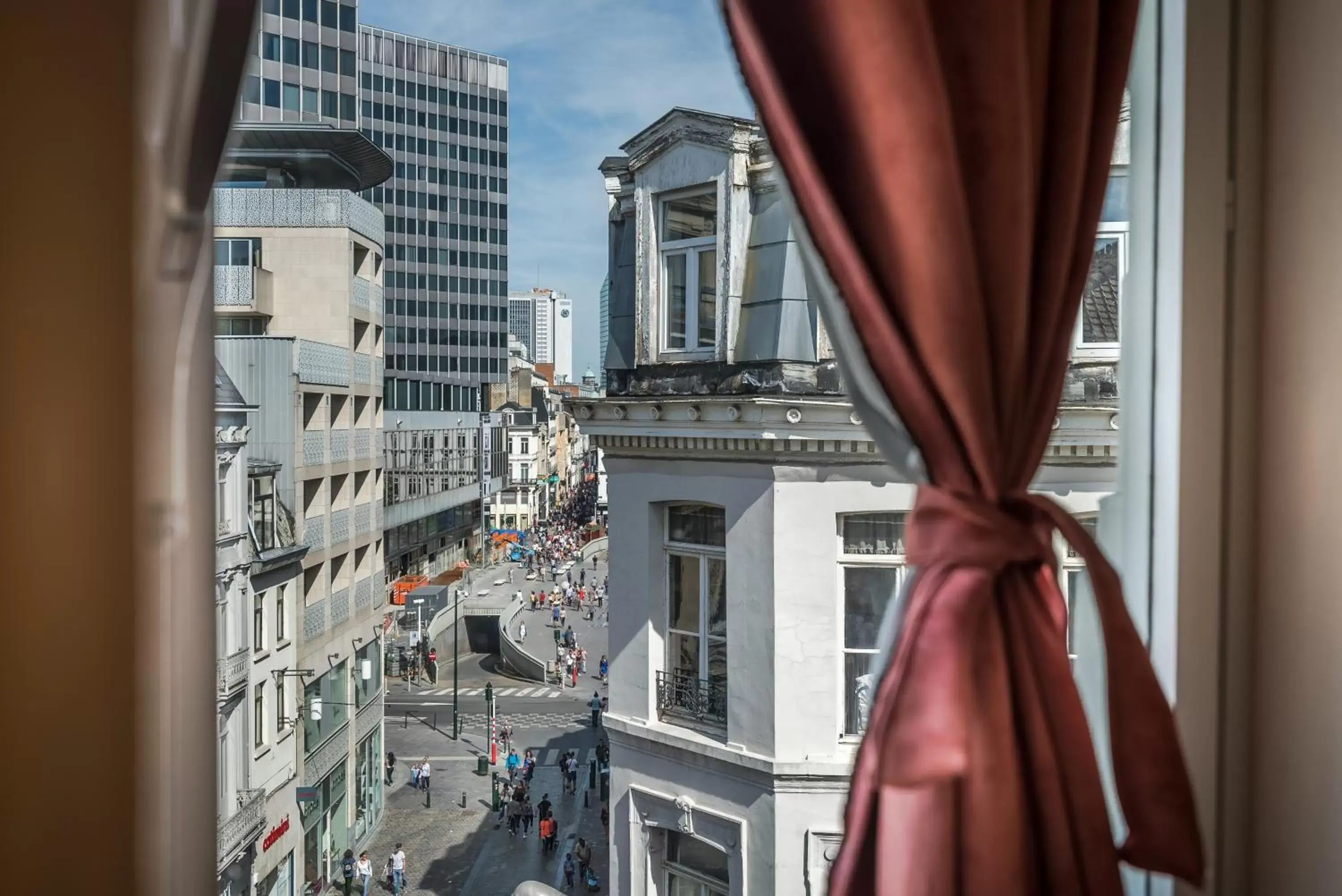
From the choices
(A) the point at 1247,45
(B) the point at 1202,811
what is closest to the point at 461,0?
(A) the point at 1247,45

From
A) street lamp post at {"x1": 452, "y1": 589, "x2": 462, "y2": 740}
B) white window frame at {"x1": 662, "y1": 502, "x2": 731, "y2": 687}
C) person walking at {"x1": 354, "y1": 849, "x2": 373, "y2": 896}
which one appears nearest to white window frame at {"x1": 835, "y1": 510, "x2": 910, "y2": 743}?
white window frame at {"x1": 662, "y1": 502, "x2": 731, "y2": 687}

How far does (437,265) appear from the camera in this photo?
1437 mm

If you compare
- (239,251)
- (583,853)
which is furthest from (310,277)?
(583,853)

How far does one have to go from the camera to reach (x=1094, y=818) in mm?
1021

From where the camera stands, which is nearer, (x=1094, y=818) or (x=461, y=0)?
(x=1094, y=818)

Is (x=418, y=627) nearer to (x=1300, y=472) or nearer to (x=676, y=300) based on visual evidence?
(x=676, y=300)

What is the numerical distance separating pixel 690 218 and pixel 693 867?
1.14 metres

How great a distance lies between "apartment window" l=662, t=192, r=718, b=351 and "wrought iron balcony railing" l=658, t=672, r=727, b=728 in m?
0.61

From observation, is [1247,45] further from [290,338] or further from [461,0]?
[290,338]

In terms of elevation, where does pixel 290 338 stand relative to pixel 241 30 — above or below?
below

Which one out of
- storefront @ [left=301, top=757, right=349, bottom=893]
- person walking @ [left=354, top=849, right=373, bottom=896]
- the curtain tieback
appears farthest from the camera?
person walking @ [left=354, top=849, right=373, bottom=896]

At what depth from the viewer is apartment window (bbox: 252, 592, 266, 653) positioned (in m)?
1.07

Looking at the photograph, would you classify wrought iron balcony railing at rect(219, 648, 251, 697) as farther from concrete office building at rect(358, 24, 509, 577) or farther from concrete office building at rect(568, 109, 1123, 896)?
concrete office building at rect(568, 109, 1123, 896)

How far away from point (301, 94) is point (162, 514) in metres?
0.59
